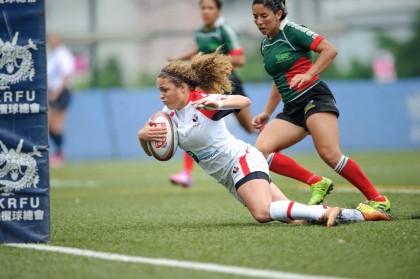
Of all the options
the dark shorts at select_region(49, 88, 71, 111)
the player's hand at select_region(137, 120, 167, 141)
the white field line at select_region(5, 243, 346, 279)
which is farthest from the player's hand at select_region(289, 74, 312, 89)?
the dark shorts at select_region(49, 88, 71, 111)

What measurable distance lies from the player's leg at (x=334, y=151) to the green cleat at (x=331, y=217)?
1007 mm

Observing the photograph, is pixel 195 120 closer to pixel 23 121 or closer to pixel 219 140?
pixel 219 140

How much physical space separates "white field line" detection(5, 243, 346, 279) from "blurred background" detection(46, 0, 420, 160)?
1320 cm

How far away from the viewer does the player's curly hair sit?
6.92 m

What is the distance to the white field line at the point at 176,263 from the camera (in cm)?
483

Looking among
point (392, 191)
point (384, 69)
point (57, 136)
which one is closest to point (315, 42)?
point (392, 191)

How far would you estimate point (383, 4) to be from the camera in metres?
25.5

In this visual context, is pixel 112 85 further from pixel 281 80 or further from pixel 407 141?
pixel 281 80

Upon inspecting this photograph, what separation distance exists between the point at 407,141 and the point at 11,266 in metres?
16.0

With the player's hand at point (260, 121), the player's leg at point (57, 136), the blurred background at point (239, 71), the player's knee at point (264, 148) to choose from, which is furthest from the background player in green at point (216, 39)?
the blurred background at point (239, 71)

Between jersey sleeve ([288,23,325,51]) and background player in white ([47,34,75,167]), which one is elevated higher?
jersey sleeve ([288,23,325,51])

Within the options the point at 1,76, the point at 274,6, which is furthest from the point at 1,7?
the point at 274,6

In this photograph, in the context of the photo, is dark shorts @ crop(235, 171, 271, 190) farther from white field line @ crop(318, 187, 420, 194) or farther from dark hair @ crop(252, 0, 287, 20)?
white field line @ crop(318, 187, 420, 194)

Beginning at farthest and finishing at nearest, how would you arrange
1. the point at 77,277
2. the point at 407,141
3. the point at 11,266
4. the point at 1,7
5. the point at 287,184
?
the point at 407,141, the point at 287,184, the point at 1,7, the point at 11,266, the point at 77,277
